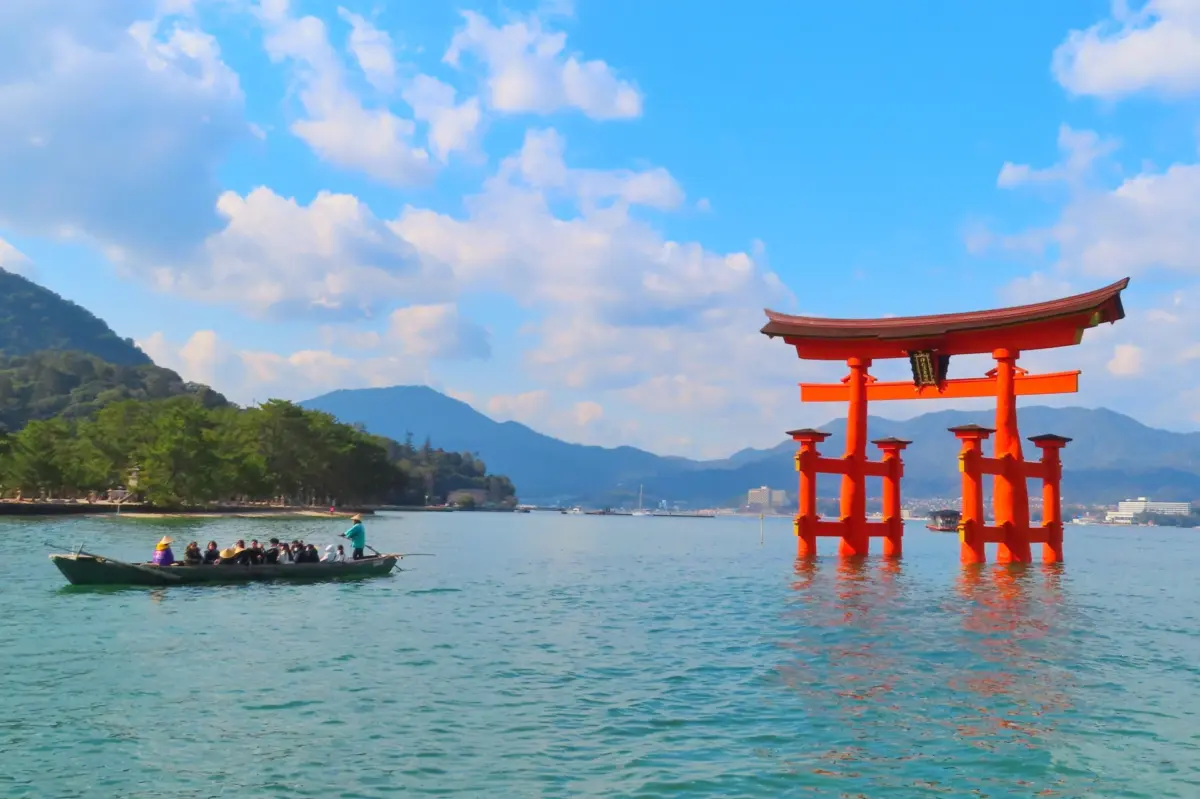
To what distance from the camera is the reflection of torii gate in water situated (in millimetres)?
32875

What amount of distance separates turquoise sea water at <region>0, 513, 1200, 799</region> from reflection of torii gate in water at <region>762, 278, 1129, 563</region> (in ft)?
28.4

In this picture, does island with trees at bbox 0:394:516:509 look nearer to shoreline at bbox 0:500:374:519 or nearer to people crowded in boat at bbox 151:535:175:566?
shoreline at bbox 0:500:374:519

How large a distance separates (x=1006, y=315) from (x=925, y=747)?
25.9 meters

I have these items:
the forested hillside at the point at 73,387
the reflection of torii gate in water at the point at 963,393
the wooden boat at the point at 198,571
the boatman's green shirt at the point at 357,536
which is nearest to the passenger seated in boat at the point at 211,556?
the wooden boat at the point at 198,571

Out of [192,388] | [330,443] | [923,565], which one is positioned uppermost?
[192,388]

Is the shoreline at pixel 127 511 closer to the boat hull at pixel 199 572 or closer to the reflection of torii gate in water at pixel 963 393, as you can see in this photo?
the boat hull at pixel 199 572

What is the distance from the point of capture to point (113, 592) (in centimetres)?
2480

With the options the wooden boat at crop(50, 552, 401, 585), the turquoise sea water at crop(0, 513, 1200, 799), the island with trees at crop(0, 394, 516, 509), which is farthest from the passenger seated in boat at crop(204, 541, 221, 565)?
the island with trees at crop(0, 394, 516, 509)

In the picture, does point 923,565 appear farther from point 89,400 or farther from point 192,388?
point 192,388

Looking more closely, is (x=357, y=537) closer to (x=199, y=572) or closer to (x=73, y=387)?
(x=199, y=572)

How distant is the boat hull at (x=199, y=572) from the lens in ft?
81.1

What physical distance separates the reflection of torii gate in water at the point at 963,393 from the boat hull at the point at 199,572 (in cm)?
1777

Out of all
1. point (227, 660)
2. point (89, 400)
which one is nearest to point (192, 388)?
point (89, 400)

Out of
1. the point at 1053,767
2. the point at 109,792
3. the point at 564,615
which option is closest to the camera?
the point at 109,792
